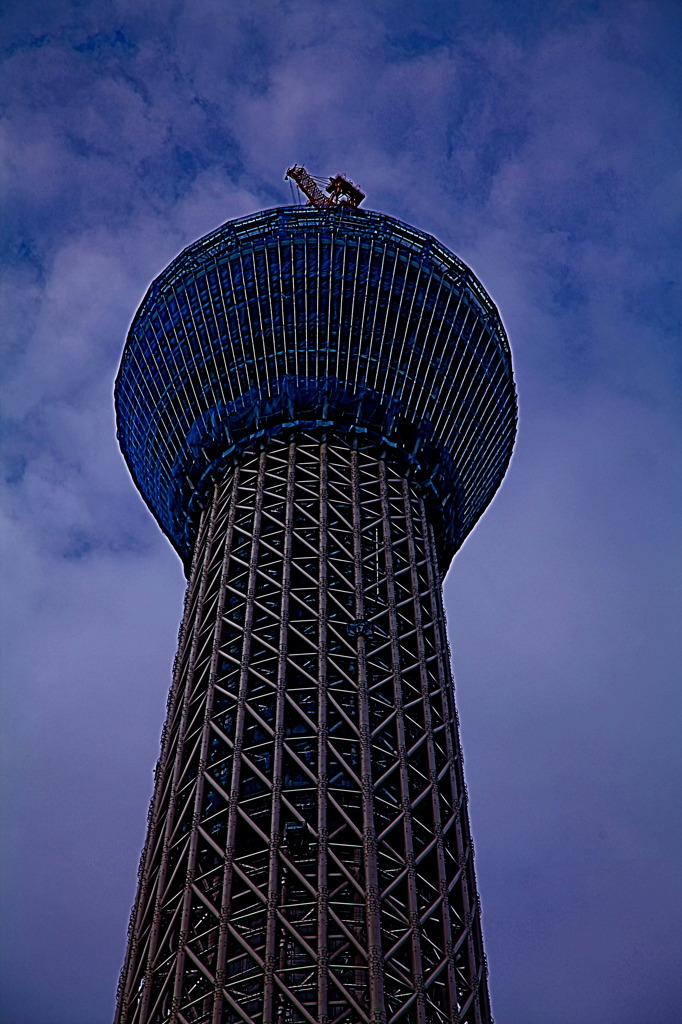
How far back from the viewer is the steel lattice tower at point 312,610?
4850 centimetres

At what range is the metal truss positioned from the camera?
1871 inches

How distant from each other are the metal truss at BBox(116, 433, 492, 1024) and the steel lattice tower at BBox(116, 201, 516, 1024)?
131 millimetres

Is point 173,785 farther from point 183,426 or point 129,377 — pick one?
point 129,377

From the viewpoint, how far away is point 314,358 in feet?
223

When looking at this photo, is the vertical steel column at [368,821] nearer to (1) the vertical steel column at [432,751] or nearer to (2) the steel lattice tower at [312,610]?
(2) the steel lattice tower at [312,610]

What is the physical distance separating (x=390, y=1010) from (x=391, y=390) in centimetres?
3495

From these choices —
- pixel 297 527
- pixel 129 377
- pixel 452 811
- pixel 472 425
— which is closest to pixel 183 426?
pixel 129 377

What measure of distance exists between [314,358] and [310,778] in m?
26.1

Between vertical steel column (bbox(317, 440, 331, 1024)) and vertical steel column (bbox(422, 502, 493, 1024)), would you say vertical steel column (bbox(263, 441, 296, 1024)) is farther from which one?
vertical steel column (bbox(422, 502, 493, 1024))

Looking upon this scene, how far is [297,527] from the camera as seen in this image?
63312mm

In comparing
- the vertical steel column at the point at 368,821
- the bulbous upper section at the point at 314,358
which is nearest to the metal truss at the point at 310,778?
the vertical steel column at the point at 368,821

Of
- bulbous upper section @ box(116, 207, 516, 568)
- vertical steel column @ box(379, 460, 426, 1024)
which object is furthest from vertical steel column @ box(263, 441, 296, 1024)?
bulbous upper section @ box(116, 207, 516, 568)

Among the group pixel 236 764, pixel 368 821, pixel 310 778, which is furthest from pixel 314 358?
pixel 368 821

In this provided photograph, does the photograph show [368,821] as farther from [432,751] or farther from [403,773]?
[432,751]
